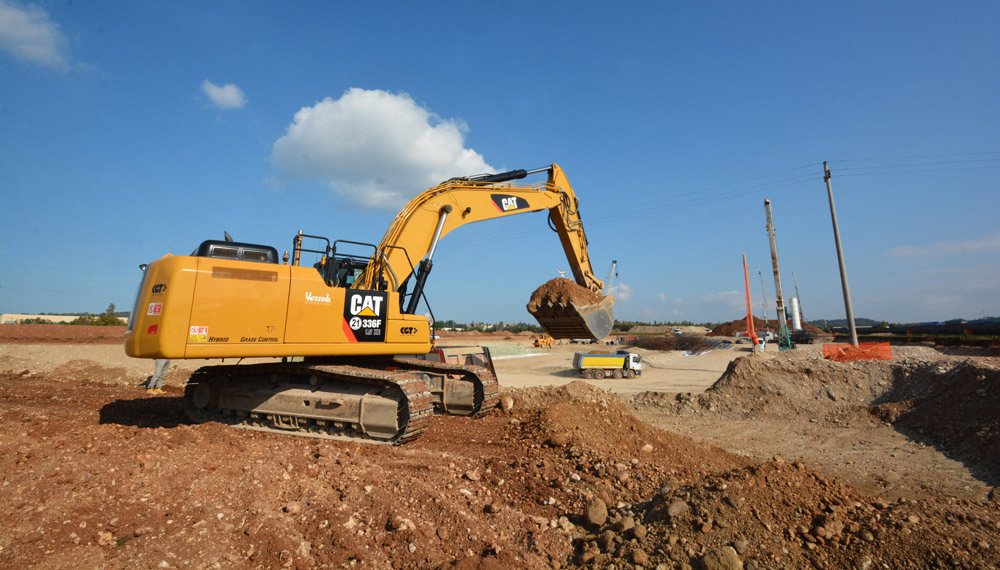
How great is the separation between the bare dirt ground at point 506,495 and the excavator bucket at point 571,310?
1.59 meters

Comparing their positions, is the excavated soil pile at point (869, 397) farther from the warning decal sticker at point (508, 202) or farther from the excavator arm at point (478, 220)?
the warning decal sticker at point (508, 202)

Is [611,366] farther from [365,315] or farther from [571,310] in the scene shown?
[365,315]

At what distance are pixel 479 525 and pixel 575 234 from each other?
25.9 feet

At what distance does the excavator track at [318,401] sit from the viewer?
6.65m

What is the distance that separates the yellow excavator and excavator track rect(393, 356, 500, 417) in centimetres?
2

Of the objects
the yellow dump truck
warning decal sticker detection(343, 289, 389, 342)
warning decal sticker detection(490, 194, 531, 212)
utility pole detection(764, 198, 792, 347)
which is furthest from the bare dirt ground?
utility pole detection(764, 198, 792, 347)

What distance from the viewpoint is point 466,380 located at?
831cm

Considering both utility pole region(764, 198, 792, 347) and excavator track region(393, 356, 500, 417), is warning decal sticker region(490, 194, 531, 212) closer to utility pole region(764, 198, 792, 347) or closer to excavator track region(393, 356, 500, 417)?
excavator track region(393, 356, 500, 417)

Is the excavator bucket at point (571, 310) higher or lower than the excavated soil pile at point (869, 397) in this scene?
higher

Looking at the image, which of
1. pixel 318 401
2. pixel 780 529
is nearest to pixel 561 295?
pixel 318 401

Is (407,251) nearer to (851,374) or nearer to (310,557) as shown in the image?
(310,557)

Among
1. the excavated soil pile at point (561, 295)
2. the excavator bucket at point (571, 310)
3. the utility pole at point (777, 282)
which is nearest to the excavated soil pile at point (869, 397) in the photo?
the excavator bucket at point (571, 310)

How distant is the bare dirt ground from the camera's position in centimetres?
364

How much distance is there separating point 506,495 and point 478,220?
557 centimetres
